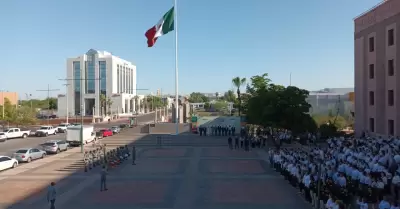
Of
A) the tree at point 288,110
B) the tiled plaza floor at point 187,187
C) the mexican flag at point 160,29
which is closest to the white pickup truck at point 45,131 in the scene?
the mexican flag at point 160,29

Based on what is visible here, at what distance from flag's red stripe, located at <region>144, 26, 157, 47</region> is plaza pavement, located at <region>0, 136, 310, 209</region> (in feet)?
52.8

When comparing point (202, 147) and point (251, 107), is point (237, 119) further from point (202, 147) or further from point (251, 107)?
point (202, 147)

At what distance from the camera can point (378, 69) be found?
3638 centimetres

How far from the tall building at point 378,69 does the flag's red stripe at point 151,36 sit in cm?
2125

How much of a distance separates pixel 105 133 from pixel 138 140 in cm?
824

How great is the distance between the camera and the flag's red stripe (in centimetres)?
4228

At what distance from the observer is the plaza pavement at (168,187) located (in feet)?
55.8

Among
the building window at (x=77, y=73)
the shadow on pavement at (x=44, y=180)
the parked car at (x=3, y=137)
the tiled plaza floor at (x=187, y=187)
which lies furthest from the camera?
the building window at (x=77, y=73)

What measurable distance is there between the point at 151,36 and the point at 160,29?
125cm

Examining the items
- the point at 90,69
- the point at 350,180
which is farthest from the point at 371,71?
the point at 90,69

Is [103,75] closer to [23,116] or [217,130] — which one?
[23,116]

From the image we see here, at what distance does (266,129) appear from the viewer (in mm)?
47656

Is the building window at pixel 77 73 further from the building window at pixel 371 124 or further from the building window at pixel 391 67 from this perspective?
the building window at pixel 391 67

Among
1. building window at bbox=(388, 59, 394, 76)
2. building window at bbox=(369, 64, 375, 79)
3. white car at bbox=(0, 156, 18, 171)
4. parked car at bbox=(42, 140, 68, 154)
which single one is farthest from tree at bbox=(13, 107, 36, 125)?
building window at bbox=(388, 59, 394, 76)
